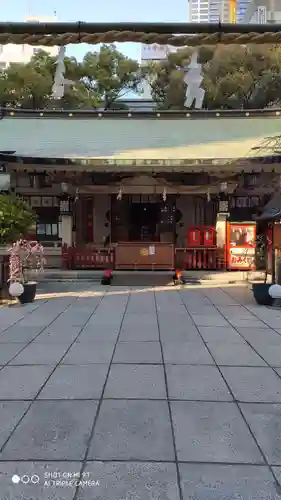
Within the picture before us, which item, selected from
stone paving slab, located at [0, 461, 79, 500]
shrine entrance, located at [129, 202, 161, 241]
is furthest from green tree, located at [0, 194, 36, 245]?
shrine entrance, located at [129, 202, 161, 241]

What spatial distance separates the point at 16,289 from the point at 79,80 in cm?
2775

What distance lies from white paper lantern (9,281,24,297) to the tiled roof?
8.67 metres

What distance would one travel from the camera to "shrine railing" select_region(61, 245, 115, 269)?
16.3m

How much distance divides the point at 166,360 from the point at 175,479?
286 centimetres

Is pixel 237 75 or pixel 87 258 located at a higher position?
pixel 237 75

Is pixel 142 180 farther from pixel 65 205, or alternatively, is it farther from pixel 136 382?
pixel 136 382

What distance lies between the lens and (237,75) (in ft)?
94.7

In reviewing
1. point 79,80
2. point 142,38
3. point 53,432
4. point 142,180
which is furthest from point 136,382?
point 79,80

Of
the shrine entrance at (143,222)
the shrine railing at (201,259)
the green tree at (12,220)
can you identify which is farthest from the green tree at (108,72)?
the green tree at (12,220)

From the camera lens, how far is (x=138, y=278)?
1504 centimetres

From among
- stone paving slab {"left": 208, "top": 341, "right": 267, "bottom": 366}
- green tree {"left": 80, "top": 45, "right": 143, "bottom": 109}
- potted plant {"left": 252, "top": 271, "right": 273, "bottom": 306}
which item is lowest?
stone paving slab {"left": 208, "top": 341, "right": 267, "bottom": 366}

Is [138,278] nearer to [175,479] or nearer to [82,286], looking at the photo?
[82,286]

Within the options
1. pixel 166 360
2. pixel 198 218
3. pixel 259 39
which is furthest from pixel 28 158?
→ pixel 259 39

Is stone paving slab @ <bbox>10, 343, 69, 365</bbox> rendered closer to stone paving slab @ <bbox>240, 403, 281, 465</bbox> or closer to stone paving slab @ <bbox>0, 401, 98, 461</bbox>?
stone paving slab @ <bbox>0, 401, 98, 461</bbox>
